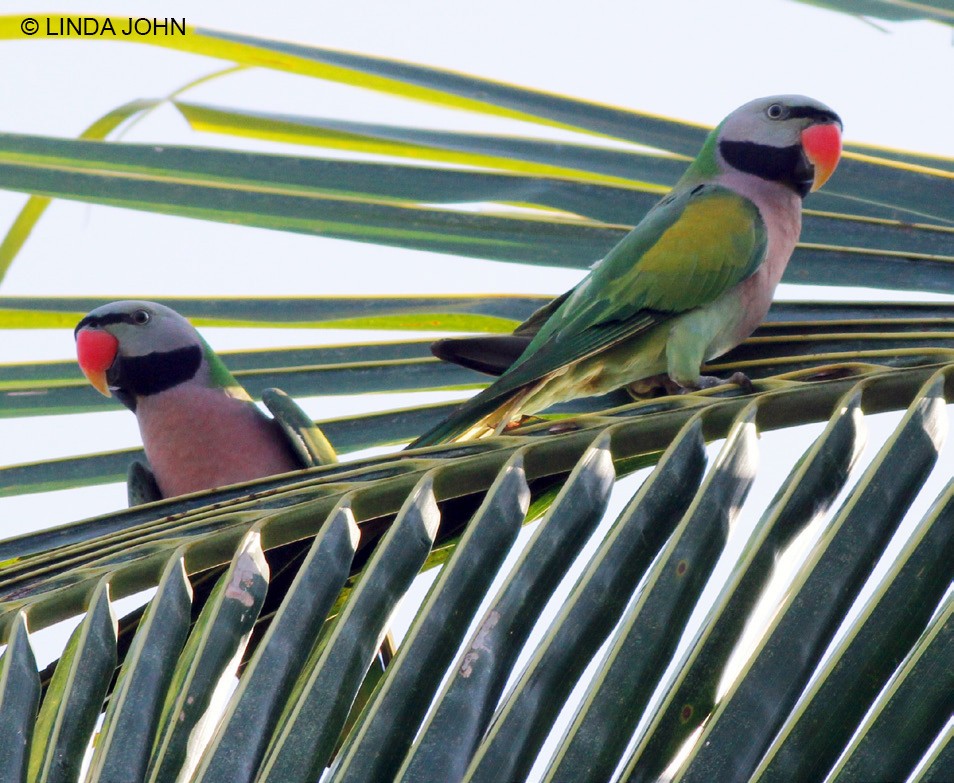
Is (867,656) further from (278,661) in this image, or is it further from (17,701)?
(17,701)

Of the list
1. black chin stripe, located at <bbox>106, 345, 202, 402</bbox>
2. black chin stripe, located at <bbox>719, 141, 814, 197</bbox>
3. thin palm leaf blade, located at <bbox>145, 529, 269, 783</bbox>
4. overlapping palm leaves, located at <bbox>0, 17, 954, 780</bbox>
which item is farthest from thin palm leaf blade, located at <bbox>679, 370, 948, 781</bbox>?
black chin stripe, located at <bbox>106, 345, 202, 402</bbox>

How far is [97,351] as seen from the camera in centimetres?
202

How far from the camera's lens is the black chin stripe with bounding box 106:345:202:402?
2.10 metres

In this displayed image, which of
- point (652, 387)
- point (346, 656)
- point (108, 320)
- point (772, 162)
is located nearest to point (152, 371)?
point (108, 320)

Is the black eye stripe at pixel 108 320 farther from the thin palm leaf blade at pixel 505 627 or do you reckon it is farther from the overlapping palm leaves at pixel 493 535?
the thin palm leaf blade at pixel 505 627

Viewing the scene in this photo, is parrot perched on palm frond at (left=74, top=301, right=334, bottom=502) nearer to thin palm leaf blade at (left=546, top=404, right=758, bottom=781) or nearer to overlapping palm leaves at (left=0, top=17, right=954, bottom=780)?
overlapping palm leaves at (left=0, top=17, right=954, bottom=780)

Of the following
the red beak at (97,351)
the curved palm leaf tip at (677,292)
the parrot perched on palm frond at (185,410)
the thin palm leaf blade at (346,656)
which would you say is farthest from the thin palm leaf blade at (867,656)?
the red beak at (97,351)

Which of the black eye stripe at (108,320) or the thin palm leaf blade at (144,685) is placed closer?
the thin palm leaf blade at (144,685)

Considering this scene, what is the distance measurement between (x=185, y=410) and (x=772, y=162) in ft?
3.56

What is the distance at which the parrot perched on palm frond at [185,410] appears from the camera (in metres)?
1.96

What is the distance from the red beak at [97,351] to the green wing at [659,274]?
796mm

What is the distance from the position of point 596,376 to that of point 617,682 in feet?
3.38

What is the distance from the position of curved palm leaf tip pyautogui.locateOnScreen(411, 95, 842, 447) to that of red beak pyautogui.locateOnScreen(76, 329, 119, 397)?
2.36 feet

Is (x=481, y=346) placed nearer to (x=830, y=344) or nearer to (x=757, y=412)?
(x=830, y=344)
